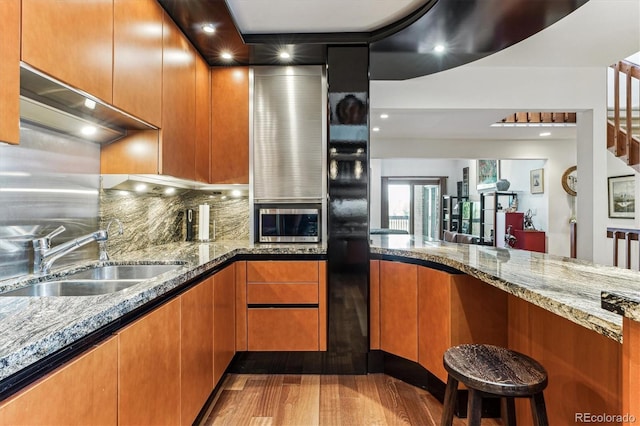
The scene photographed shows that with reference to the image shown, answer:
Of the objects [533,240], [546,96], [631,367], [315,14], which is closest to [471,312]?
[631,367]

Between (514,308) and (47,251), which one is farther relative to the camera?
(514,308)

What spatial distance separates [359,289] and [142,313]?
1570 mm

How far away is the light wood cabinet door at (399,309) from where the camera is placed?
225cm

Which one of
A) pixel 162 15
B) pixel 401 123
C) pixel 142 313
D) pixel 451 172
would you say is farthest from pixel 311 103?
pixel 451 172

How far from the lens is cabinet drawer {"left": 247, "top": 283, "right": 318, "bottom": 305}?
2457 mm

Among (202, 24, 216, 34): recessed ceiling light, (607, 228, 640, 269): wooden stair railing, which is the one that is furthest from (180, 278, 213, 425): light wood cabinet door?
(607, 228, 640, 269): wooden stair railing

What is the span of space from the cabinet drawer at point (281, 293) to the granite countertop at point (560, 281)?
2.71 ft

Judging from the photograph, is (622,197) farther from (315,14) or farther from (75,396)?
(75,396)

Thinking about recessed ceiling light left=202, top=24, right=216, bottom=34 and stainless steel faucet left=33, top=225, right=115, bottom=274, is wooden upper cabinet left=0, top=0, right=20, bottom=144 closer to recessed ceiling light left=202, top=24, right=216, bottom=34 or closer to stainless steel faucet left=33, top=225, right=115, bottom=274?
stainless steel faucet left=33, top=225, right=115, bottom=274

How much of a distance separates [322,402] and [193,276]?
1.20 metres

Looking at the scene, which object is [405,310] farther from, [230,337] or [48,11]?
[48,11]

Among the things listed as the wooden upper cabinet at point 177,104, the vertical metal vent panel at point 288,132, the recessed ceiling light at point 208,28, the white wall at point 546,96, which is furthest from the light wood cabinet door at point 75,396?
the white wall at point 546,96

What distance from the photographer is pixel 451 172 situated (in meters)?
9.77

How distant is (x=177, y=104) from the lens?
2193 mm
